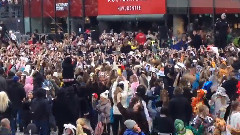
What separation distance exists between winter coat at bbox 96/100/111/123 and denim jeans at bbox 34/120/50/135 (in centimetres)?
131

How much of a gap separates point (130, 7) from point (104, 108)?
2326cm

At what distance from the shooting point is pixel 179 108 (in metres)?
14.9

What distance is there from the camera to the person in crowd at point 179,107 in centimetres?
1486

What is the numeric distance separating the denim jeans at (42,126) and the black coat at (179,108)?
3.31m

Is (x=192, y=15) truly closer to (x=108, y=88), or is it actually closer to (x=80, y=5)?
(x=80, y=5)

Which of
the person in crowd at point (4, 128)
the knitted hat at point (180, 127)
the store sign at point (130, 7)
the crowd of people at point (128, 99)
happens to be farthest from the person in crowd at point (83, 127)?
the store sign at point (130, 7)

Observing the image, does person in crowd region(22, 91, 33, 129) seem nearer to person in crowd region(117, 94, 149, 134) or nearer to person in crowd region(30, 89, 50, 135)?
person in crowd region(30, 89, 50, 135)

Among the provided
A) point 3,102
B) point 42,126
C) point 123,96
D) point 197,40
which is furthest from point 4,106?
point 197,40

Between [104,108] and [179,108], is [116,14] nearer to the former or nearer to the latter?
[104,108]

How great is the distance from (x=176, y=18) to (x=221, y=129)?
24774 mm

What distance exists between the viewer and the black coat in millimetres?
14859

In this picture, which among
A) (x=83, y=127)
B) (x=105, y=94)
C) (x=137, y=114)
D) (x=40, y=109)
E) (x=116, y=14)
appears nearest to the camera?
(x=83, y=127)

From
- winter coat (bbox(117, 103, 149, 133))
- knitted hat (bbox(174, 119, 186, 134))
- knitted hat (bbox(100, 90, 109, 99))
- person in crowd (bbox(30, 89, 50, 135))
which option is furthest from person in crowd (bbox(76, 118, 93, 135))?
knitted hat (bbox(100, 90, 109, 99))

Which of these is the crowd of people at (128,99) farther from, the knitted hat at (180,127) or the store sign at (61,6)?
the store sign at (61,6)
